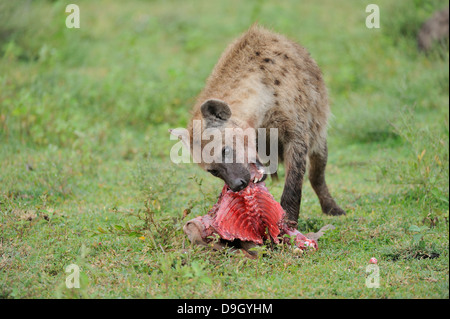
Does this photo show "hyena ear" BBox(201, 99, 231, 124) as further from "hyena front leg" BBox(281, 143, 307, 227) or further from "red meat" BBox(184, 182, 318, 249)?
"hyena front leg" BBox(281, 143, 307, 227)

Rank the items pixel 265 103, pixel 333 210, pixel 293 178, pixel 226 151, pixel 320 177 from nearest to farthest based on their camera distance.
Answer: pixel 226 151, pixel 265 103, pixel 293 178, pixel 333 210, pixel 320 177

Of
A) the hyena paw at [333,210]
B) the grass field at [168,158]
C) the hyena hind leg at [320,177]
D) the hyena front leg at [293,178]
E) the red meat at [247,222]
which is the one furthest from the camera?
the hyena hind leg at [320,177]

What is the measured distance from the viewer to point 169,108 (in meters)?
7.39

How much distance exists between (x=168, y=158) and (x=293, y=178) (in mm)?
2264

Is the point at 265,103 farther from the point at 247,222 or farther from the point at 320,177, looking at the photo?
the point at 320,177

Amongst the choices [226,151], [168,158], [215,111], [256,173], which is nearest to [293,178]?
[256,173]

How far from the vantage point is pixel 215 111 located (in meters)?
3.85

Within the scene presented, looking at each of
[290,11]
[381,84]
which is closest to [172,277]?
[381,84]

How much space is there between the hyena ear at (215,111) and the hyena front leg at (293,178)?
68cm

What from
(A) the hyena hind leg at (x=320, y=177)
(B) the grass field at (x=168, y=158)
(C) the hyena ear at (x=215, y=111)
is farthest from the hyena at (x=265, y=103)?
(B) the grass field at (x=168, y=158)

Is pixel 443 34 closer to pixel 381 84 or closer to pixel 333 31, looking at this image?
pixel 381 84

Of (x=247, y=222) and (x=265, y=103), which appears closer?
(x=247, y=222)

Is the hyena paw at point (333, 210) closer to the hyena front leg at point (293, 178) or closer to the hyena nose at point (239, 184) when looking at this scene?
the hyena front leg at point (293, 178)

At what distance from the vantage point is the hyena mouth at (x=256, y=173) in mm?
3831
